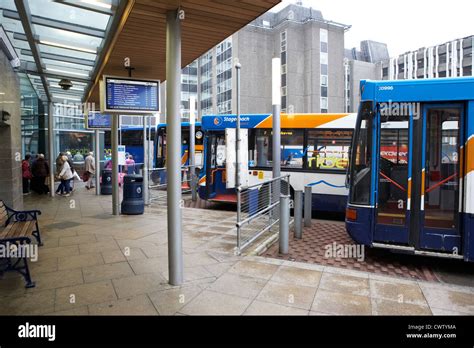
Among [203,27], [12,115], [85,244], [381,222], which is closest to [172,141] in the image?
[203,27]

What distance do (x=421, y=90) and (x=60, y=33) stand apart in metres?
6.17

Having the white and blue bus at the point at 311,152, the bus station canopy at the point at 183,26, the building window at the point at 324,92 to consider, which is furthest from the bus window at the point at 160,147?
the building window at the point at 324,92

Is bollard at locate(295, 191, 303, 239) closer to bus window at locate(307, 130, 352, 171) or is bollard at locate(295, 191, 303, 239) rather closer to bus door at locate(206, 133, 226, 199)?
bus window at locate(307, 130, 352, 171)

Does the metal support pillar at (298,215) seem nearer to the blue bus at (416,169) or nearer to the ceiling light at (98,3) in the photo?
the blue bus at (416,169)

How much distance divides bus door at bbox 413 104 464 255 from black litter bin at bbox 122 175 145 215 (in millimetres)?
6730

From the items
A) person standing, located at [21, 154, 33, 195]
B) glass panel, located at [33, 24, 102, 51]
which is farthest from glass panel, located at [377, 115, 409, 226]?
person standing, located at [21, 154, 33, 195]

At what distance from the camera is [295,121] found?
32.2ft

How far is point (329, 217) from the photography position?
10.0 m

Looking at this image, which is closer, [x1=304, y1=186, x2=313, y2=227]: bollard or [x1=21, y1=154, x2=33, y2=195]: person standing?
[x1=304, y1=186, x2=313, y2=227]: bollard

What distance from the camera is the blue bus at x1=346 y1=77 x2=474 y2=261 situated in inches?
210

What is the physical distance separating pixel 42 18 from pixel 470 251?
7.48m

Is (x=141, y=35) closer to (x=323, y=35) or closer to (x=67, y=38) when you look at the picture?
(x=67, y=38)

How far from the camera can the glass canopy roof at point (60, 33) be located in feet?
A: 16.9

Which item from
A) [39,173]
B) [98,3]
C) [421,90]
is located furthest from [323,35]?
[98,3]
